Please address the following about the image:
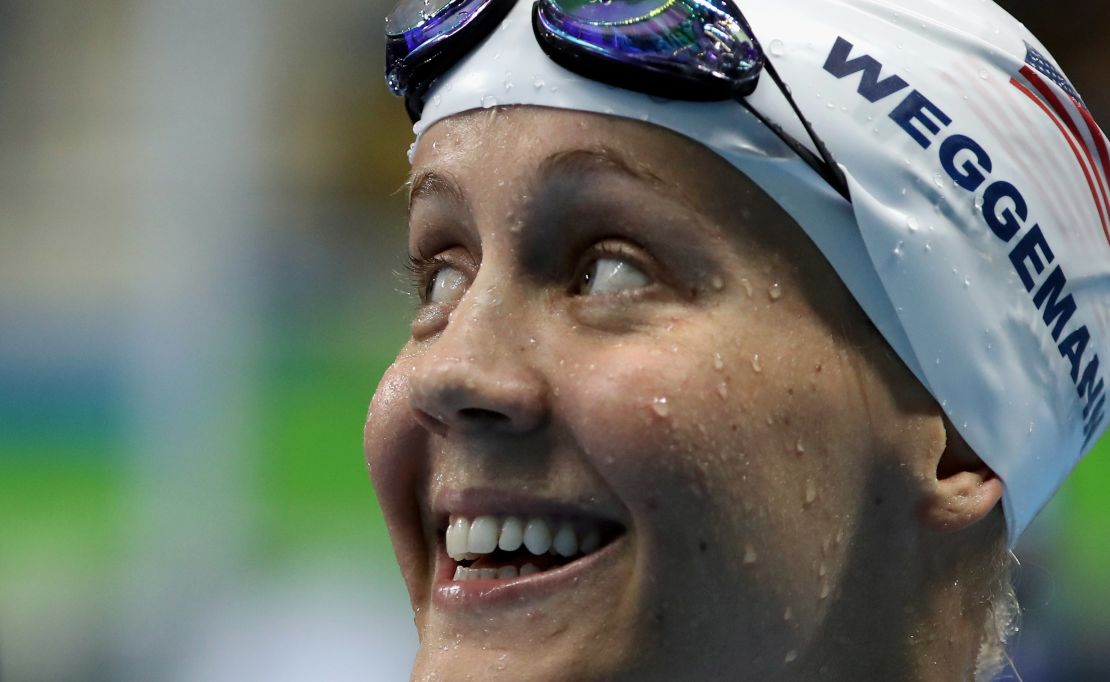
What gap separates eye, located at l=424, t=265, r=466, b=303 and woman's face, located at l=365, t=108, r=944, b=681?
0.15 metres

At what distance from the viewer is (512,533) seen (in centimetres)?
162

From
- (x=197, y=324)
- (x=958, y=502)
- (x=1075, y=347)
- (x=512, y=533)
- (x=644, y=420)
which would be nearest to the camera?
(x=644, y=420)

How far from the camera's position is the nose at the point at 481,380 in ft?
5.07

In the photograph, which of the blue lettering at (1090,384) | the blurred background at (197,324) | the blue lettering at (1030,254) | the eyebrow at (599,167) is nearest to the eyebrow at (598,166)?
the eyebrow at (599,167)

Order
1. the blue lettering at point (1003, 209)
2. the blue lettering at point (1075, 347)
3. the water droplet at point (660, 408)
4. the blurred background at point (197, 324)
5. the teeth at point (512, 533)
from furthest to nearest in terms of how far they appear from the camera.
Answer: the blurred background at point (197, 324), the blue lettering at point (1075, 347), the blue lettering at point (1003, 209), the teeth at point (512, 533), the water droplet at point (660, 408)

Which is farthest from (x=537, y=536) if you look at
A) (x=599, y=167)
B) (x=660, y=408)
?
(x=599, y=167)

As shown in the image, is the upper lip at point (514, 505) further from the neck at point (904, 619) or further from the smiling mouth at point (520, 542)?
the neck at point (904, 619)

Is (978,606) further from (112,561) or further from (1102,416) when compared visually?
(112,561)

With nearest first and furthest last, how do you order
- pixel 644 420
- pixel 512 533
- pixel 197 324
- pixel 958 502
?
1. pixel 644 420
2. pixel 512 533
3. pixel 958 502
4. pixel 197 324

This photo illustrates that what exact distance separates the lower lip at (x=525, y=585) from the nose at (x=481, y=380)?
0.57ft

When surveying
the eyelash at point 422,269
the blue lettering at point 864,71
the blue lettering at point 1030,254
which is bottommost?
the eyelash at point 422,269

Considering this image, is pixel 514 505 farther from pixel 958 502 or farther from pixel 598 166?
pixel 958 502

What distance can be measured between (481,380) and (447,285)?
34 cm

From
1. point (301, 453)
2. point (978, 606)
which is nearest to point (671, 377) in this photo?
point (978, 606)
